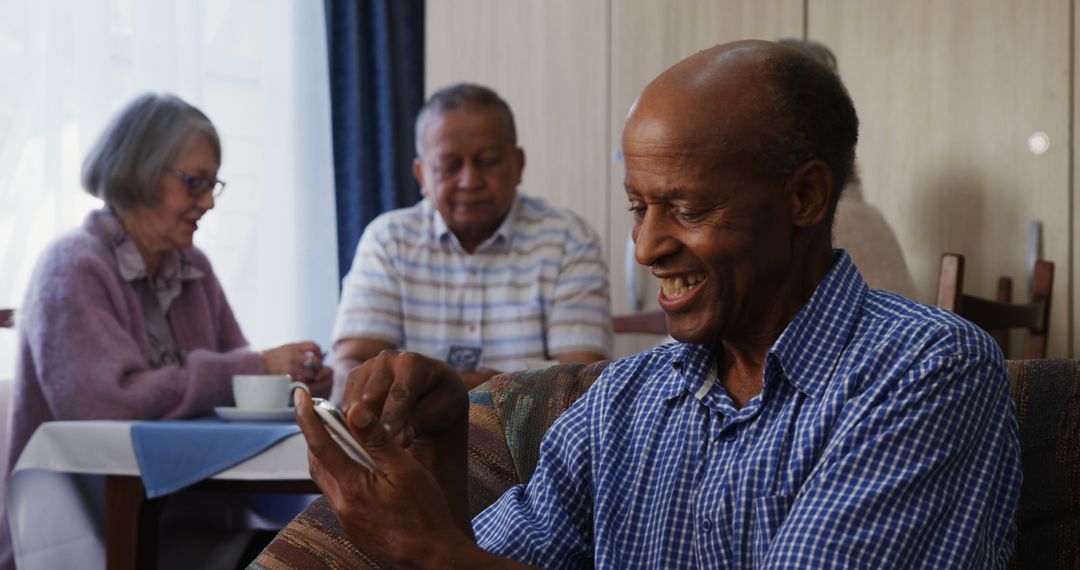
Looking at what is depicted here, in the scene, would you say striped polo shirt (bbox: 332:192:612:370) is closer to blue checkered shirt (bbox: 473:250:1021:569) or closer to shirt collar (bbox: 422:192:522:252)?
A: shirt collar (bbox: 422:192:522:252)

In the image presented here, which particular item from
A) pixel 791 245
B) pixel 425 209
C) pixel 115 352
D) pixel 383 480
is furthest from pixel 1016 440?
pixel 425 209

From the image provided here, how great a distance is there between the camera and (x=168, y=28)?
11.4 feet

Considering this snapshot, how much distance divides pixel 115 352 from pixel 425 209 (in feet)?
2.76

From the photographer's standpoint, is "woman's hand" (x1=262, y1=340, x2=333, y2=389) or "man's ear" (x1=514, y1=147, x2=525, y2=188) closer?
"woman's hand" (x1=262, y1=340, x2=333, y2=389)

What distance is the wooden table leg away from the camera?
82.9 inches

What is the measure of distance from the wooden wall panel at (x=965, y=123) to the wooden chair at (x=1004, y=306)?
0.08 meters

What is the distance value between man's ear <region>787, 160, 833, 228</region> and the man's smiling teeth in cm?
11

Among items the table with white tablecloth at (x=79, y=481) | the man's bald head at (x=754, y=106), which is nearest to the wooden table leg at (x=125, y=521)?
the table with white tablecloth at (x=79, y=481)

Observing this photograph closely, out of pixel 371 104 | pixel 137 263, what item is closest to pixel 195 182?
pixel 137 263

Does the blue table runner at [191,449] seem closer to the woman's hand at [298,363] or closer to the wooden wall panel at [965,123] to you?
the woman's hand at [298,363]

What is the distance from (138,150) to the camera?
275 centimetres

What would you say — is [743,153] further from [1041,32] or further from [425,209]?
[1041,32]

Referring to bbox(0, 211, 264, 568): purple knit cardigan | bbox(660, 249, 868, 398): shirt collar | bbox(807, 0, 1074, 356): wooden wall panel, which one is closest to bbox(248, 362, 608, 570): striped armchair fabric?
bbox(660, 249, 868, 398): shirt collar

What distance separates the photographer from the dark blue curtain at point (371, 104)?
13.5 ft
